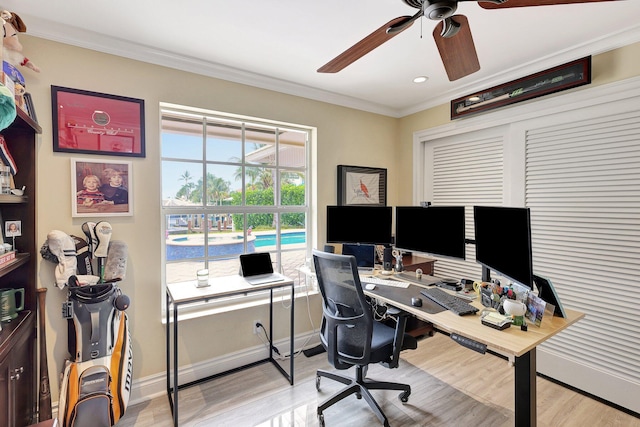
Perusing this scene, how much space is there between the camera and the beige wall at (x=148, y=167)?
186 centimetres

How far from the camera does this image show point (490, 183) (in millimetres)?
2811

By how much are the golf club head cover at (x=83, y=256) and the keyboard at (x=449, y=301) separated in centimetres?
216

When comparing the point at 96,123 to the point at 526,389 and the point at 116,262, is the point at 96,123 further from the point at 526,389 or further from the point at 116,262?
the point at 526,389

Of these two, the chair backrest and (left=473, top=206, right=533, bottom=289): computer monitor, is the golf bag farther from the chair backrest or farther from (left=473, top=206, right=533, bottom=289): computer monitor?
(left=473, top=206, right=533, bottom=289): computer monitor

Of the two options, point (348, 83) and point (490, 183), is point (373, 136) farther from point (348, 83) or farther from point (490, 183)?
point (490, 183)

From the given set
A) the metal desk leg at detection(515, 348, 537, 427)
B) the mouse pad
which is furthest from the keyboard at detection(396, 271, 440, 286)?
the metal desk leg at detection(515, 348, 537, 427)

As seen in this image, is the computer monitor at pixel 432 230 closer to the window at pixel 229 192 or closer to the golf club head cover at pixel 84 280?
the window at pixel 229 192

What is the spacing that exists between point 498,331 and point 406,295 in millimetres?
631

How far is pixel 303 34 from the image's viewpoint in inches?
76.7

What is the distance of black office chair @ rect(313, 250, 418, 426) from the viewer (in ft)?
5.77

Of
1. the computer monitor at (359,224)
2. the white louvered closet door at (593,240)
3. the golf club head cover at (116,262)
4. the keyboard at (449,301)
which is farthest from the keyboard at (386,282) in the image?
the golf club head cover at (116,262)

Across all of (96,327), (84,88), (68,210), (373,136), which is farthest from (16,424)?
(373,136)

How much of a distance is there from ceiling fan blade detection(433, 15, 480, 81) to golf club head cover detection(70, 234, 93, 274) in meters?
2.36

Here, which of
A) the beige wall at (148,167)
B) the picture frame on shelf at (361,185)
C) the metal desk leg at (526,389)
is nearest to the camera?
the metal desk leg at (526,389)
